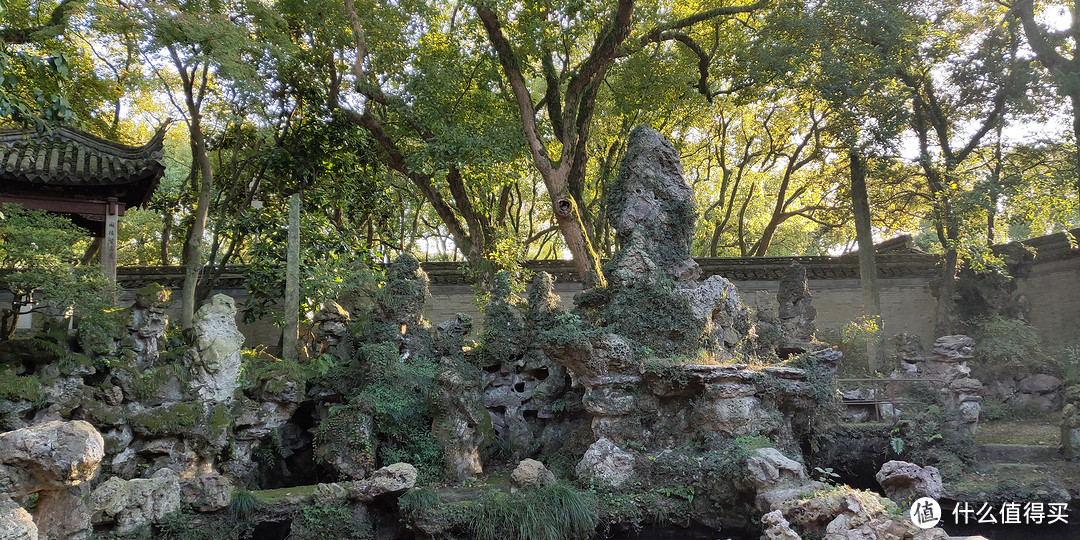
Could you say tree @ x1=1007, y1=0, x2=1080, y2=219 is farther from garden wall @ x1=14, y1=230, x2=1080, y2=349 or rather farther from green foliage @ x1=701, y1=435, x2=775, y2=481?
green foliage @ x1=701, y1=435, x2=775, y2=481

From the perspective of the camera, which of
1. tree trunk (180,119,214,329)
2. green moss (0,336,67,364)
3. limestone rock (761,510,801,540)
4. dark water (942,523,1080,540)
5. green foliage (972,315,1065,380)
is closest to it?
limestone rock (761,510,801,540)

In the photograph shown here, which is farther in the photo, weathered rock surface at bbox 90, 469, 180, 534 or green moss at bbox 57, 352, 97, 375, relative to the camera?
green moss at bbox 57, 352, 97, 375

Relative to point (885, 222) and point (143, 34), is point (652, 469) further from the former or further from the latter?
point (885, 222)

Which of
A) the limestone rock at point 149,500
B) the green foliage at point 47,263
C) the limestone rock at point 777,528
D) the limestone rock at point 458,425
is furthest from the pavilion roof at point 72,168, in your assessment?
the limestone rock at point 777,528

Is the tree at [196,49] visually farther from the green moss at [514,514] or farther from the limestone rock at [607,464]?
the limestone rock at [607,464]

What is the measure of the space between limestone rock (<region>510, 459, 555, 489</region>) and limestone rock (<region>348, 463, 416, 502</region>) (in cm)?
122

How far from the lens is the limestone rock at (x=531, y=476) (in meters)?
7.96

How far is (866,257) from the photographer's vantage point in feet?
47.8

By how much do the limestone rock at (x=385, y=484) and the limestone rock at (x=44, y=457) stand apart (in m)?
3.04

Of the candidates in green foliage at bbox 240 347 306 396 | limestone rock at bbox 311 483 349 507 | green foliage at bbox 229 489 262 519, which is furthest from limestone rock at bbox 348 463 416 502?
green foliage at bbox 240 347 306 396

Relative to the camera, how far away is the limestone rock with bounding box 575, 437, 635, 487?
8.16 metres

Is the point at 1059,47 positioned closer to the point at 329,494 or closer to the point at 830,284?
the point at 830,284

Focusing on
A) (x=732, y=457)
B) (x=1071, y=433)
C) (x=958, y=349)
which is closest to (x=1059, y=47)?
(x=958, y=349)

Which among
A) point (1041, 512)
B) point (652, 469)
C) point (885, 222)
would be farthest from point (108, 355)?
point (885, 222)
